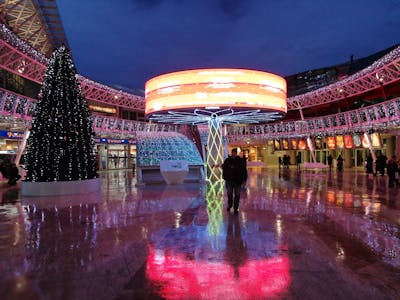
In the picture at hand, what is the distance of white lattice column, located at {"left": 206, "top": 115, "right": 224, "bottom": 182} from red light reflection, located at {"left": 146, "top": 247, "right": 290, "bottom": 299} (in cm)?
1699

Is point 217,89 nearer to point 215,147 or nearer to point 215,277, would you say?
point 215,147

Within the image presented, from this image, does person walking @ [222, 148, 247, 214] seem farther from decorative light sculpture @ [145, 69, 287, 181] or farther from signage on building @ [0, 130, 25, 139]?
signage on building @ [0, 130, 25, 139]

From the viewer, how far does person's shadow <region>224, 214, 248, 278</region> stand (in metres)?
4.92

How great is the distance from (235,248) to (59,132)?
1101 cm

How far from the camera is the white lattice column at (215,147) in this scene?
22234 mm

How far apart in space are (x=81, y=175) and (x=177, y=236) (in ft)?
31.0

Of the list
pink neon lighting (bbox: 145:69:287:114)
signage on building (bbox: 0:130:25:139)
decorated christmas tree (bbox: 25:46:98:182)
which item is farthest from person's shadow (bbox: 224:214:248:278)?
signage on building (bbox: 0:130:25:139)

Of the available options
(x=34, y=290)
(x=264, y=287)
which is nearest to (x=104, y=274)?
(x=34, y=290)

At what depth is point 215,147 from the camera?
2238 cm

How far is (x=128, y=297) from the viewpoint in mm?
3777

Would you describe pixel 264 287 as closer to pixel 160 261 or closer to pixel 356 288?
pixel 356 288

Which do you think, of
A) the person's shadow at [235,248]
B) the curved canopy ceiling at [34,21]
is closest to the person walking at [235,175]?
the person's shadow at [235,248]

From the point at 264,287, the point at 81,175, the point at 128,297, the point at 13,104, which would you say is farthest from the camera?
the point at 13,104

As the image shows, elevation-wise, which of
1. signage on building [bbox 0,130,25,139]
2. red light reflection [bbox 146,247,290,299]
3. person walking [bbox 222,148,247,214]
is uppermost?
signage on building [bbox 0,130,25,139]
